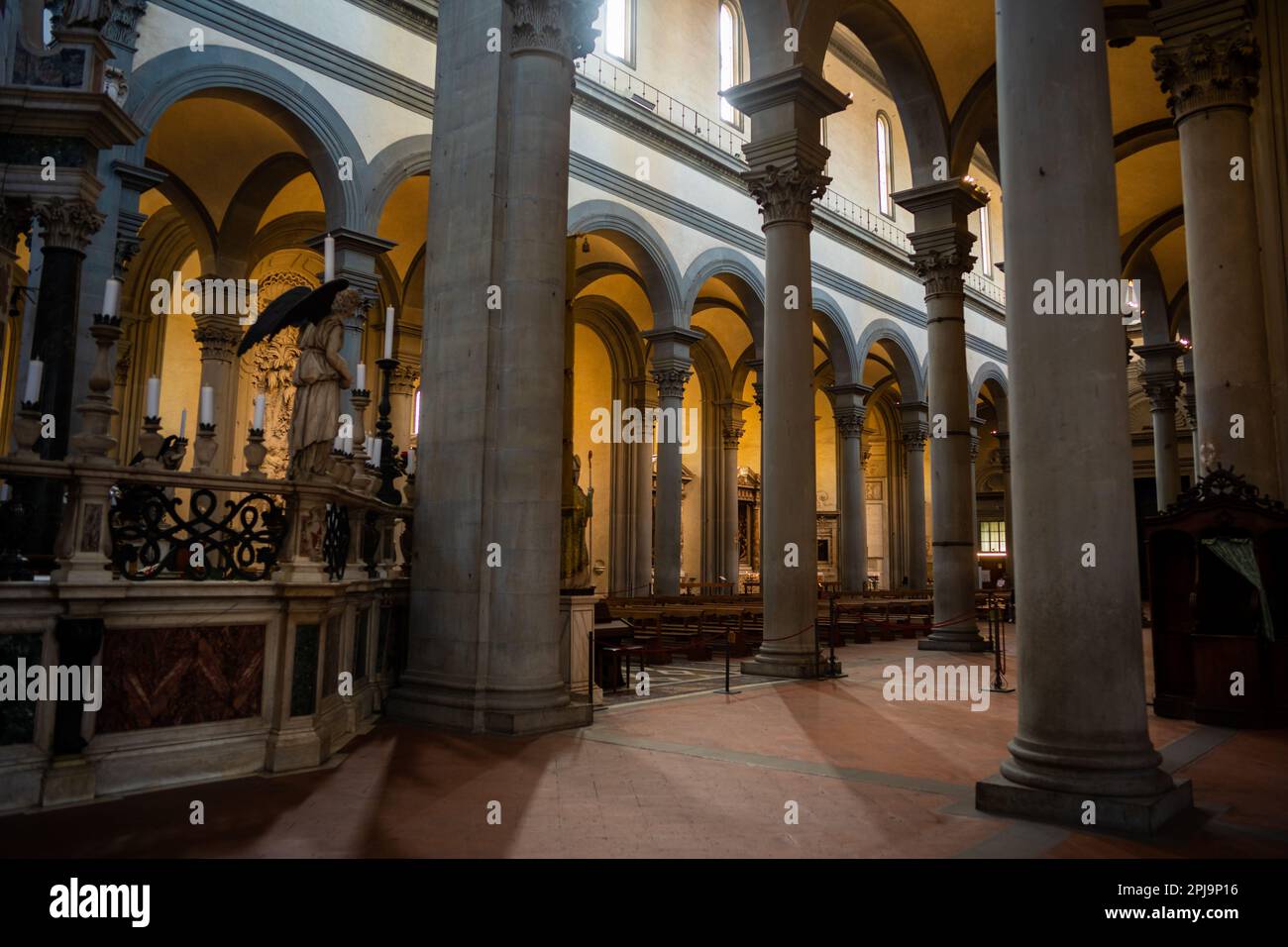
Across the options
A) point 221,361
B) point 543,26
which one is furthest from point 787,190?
point 221,361

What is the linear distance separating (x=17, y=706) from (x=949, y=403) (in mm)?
11981

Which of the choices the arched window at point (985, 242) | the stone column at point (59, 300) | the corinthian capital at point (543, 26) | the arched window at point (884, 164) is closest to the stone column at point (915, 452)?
the arched window at point (884, 164)

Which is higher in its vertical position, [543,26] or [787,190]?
[787,190]

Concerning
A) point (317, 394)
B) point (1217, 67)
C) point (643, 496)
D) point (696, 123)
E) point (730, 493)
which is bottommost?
point (317, 394)

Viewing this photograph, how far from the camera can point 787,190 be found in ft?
35.2

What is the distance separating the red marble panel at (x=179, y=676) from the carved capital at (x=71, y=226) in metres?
3.82

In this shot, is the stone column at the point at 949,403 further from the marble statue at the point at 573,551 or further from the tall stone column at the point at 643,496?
the tall stone column at the point at 643,496

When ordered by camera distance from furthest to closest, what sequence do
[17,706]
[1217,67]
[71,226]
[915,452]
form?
[915,452] < [1217,67] < [71,226] < [17,706]

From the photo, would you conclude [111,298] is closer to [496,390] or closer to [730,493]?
[496,390]

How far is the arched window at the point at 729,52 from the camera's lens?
22609 mm

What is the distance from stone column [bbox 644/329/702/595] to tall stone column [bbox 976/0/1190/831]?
52.2 ft

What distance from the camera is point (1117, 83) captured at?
15.6 m
